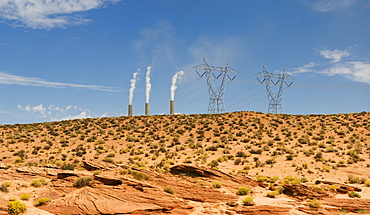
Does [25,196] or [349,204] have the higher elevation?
[25,196]

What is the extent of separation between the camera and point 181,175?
80.3 feet

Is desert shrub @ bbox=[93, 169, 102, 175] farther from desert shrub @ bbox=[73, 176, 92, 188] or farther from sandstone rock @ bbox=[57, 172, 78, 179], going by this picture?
desert shrub @ bbox=[73, 176, 92, 188]

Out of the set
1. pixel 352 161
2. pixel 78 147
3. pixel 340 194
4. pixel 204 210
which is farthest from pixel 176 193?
pixel 78 147

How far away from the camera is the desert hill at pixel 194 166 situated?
18.9 m

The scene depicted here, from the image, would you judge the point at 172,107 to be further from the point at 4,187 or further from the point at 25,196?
the point at 25,196

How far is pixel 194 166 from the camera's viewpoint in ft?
83.0

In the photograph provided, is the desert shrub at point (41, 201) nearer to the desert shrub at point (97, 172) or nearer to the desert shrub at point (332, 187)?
the desert shrub at point (97, 172)

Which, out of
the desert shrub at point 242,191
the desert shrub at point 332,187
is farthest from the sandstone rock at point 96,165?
the desert shrub at point 332,187

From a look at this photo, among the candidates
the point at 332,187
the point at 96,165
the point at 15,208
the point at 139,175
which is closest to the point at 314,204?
the point at 332,187

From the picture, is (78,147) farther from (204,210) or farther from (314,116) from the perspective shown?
(314,116)

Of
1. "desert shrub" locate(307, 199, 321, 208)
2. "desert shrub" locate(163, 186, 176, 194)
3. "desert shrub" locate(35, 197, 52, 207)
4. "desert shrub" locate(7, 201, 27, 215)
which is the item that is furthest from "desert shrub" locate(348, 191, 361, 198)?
"desert shrub" locate(7, 201, 27, 215)

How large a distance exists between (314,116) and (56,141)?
56343mm

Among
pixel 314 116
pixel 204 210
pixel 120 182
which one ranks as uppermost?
pixel 314 116

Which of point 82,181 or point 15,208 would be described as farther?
point 82,181
